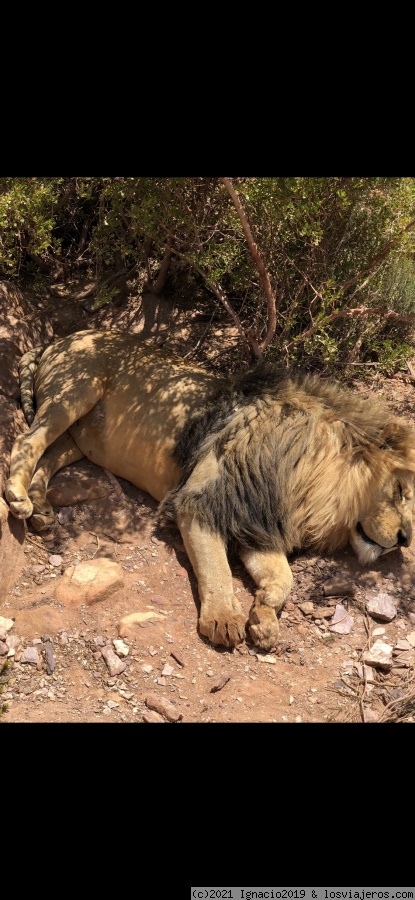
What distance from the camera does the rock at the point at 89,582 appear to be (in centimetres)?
457

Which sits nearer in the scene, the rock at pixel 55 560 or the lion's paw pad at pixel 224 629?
the lion's paw pad at pixel 224 629

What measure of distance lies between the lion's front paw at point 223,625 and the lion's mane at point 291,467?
1.98 feet

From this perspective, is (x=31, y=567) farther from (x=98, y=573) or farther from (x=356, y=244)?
(x=356, y=244)

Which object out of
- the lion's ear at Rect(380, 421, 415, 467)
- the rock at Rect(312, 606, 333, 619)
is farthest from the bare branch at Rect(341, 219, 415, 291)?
the rock at Rect(312, 606, 333, 619)

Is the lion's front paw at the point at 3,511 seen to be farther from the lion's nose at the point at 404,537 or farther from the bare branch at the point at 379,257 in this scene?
the bare branch at the point at 379,257

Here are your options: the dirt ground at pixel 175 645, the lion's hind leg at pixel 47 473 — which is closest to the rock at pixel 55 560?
the dirt ground at pixel 175 645

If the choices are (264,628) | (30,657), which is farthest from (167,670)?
(30,657)

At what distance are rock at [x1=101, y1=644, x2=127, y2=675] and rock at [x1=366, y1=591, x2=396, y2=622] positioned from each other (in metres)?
1.63

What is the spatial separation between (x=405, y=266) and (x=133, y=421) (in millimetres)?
3400

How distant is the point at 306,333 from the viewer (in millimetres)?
5773

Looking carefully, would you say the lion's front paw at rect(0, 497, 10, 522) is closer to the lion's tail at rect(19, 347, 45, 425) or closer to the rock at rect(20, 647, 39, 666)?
the rock at rect(20, 647, 39, 666)

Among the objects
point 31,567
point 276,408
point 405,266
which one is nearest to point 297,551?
point 276,408

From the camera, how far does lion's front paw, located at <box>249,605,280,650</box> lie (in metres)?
4.41

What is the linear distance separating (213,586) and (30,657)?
3.81ft
